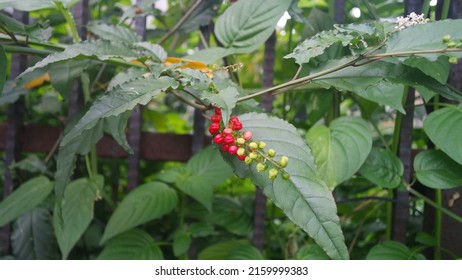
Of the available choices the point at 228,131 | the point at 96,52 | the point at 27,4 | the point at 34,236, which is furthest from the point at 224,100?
the point at 34,236

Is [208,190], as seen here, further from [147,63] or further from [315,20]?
[315,20]

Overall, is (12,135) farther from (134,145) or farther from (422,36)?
(422,36)

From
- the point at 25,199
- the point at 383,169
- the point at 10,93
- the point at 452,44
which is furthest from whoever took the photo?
the point at 10,93

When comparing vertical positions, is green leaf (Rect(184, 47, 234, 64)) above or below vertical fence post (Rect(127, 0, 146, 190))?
above

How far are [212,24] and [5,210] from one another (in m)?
0.63

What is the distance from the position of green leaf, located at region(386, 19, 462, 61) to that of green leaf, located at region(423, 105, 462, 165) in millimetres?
237

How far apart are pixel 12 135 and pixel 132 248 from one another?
47 centimetres

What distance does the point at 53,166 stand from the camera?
1.39 m

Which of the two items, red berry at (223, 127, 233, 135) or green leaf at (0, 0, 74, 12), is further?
green leaf at (0, 0, 74, 12)

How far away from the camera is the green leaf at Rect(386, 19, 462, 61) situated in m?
0.72

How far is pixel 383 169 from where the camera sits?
1.01 metres

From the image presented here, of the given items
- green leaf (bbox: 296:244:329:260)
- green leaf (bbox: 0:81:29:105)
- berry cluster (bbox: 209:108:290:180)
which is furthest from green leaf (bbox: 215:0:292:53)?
green leaf (bbox: 0:81:29:105)

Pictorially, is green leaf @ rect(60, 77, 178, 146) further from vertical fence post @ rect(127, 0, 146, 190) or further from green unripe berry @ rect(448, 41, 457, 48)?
vertical fence post @ rect(127, 0, 146, 190)
